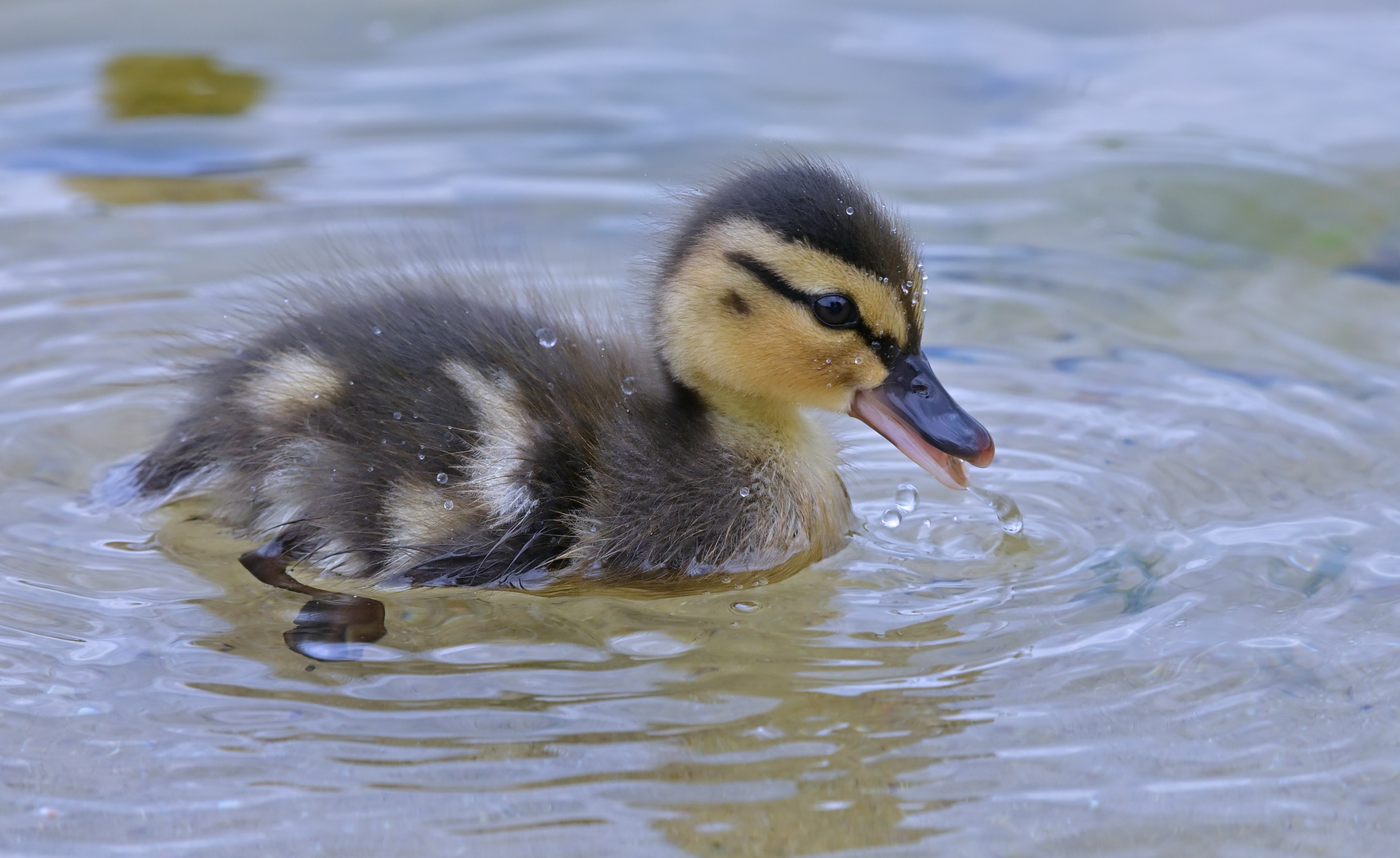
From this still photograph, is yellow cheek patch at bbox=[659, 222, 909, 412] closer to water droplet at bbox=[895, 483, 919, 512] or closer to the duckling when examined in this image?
the duckling

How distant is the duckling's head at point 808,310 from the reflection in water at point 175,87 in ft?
11.0

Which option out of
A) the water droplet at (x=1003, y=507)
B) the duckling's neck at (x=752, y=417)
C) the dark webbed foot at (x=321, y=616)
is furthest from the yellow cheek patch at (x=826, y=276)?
the dark webbed foot at (x=321, y=616)

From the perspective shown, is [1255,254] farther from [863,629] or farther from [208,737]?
[208,737]

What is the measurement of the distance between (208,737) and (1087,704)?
1348 millimetres

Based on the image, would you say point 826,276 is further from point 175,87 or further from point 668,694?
point 175,87

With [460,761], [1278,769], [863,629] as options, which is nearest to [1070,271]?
[863,629]

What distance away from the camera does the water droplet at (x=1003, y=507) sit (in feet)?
10.1

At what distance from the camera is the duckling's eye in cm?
283

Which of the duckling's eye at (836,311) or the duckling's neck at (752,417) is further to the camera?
the duckling's neck at (752,417)

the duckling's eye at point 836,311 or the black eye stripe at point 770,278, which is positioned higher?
the black eye stripe at point 770,278

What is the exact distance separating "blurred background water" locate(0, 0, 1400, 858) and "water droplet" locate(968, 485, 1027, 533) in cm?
3

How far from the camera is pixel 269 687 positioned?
2.51 metres

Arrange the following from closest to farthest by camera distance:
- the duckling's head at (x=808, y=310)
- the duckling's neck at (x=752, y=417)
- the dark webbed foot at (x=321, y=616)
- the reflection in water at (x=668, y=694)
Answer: the reflection in water at (x=668, y=694), the dark webbed foot at (x=321, y=616), the duckling's head at (x=808, y=310), the duckling's neck at (x=752, y=417)

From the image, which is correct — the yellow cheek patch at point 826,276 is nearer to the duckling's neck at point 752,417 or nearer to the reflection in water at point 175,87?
the duckling's neck at point 752,417
